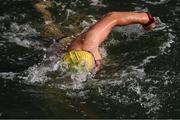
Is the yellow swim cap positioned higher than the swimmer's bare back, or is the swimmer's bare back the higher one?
the swimmer's bare back

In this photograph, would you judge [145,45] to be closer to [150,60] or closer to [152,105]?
[150,60]

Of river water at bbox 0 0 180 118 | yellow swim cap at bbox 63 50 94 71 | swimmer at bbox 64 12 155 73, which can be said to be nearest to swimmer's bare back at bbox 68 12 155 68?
swimmer at bbox 64 12 155 73

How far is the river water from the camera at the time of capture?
6.02m

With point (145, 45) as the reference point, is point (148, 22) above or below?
above

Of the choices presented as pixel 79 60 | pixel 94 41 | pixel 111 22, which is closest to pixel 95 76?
pixel 79 60

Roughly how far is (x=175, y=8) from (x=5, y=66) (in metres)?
→ 4.38

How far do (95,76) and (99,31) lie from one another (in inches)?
26.5

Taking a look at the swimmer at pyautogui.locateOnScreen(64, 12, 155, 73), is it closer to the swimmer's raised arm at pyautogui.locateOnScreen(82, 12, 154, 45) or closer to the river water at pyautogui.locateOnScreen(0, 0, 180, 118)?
the swimmer's raised arm at pyautogui.locateOnScreen(82, 12, 154, 45)

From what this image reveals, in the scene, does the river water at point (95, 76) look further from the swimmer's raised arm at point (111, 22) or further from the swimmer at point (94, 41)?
the swimmer's raised arm at point (111, 22)

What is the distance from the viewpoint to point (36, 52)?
25.8ft

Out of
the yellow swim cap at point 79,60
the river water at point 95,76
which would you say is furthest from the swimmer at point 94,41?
the river water at point 95,76

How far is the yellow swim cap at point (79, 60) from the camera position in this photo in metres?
6.73

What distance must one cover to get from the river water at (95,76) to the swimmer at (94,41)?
18 cm

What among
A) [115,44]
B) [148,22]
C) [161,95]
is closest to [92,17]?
[115,44]
